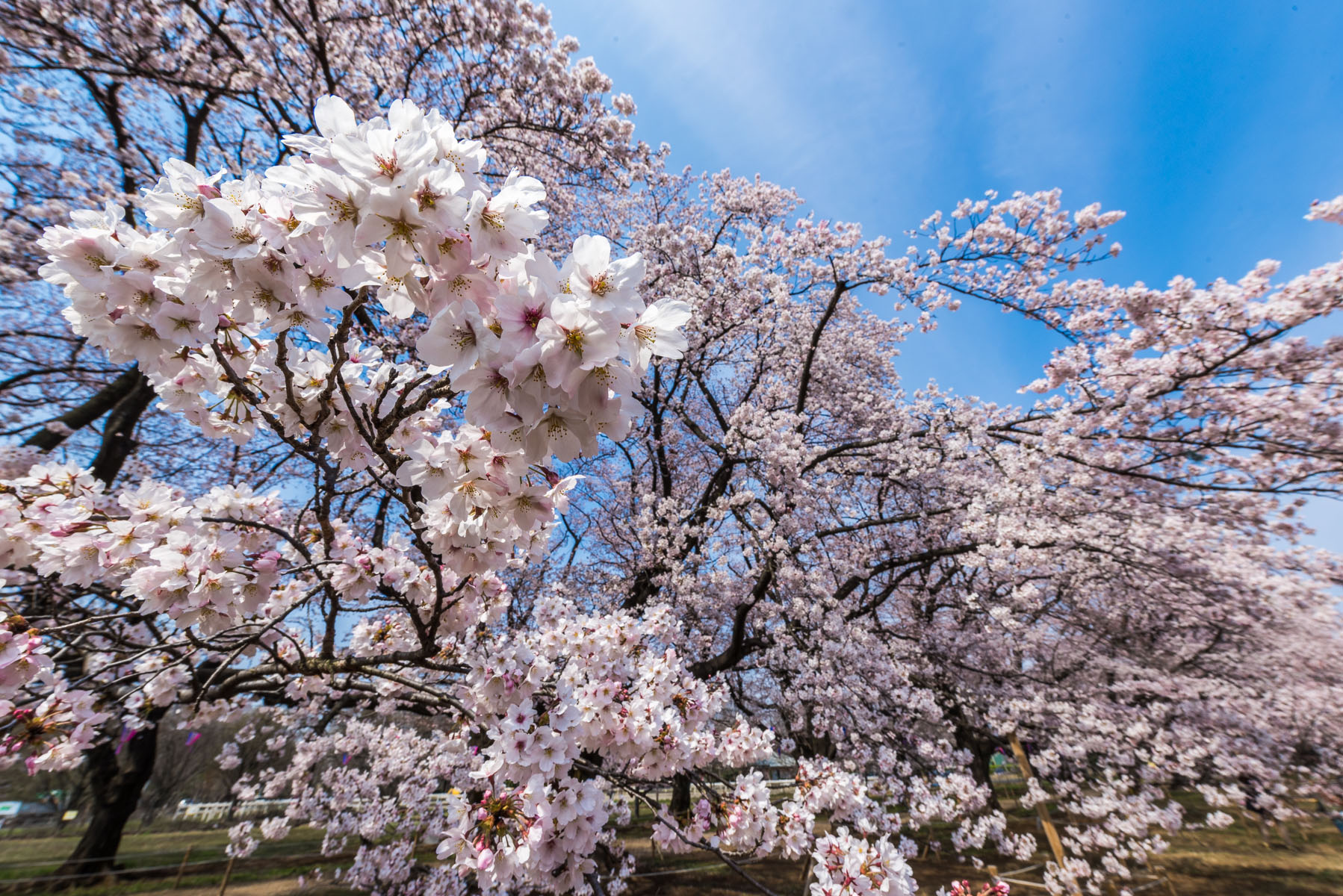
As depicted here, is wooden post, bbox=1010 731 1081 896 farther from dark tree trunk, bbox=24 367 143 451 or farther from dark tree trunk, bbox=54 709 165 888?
dark tree trunk, bbox=54 709 165 888

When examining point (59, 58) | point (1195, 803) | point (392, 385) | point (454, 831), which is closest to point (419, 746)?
point (454, 831)

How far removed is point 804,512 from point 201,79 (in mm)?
10457

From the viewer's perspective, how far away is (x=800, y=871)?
10125 millimetres

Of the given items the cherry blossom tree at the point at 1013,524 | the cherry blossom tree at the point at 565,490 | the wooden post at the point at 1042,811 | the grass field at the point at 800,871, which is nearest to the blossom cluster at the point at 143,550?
the cherry blossom tree at the point at 565,490

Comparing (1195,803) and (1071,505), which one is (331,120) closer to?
(1071,505)

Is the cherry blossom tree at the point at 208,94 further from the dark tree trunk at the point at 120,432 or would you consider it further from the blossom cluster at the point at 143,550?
the blossom cluster at the point at 143,550

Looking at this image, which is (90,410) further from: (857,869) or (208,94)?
(857,869)

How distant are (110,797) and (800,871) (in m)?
13.3

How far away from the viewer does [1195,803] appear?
1905 cm

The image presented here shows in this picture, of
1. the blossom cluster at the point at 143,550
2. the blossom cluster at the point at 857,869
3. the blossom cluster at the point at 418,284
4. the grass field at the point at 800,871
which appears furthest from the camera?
the grass field at the point at 800,871

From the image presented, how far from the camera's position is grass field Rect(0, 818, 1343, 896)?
978 centimetres

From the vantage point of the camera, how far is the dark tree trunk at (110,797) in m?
9.09

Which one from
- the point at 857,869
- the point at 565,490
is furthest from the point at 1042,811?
the point at 565,490

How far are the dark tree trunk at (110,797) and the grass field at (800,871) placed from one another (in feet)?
1.72
